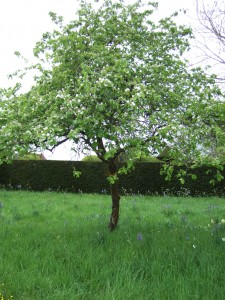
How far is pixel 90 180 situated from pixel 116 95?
14.6 m

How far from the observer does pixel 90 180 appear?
19.7m

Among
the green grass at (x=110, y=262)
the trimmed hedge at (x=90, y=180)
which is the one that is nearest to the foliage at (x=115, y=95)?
the green grass at (x=110, y=262)

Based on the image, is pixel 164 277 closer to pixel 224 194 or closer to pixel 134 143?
pixel 134 143

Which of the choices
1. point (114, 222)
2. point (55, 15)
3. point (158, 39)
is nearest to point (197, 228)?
point (114, 222)

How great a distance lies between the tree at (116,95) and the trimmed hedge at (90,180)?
1214 centimetres

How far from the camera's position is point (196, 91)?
22.5 ft

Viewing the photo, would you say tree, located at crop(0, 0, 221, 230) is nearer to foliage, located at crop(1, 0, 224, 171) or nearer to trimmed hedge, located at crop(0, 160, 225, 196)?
foliage, located at crop(1, 0, 224, 171)

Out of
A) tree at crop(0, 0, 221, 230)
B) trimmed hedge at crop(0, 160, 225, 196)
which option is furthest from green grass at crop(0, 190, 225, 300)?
trimmed hedge at crop(0, 160, 225, 196)

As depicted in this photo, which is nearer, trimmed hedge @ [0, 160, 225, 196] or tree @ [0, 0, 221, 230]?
tree @ [0, 0, 221, 230]

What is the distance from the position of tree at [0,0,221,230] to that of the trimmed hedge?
12.1 metres

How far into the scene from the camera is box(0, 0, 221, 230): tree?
201 inches

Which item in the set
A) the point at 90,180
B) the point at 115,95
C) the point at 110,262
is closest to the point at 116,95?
the point at 115,95

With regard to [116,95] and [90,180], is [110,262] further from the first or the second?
[90,180]

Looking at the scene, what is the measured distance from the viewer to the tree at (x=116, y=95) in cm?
510
